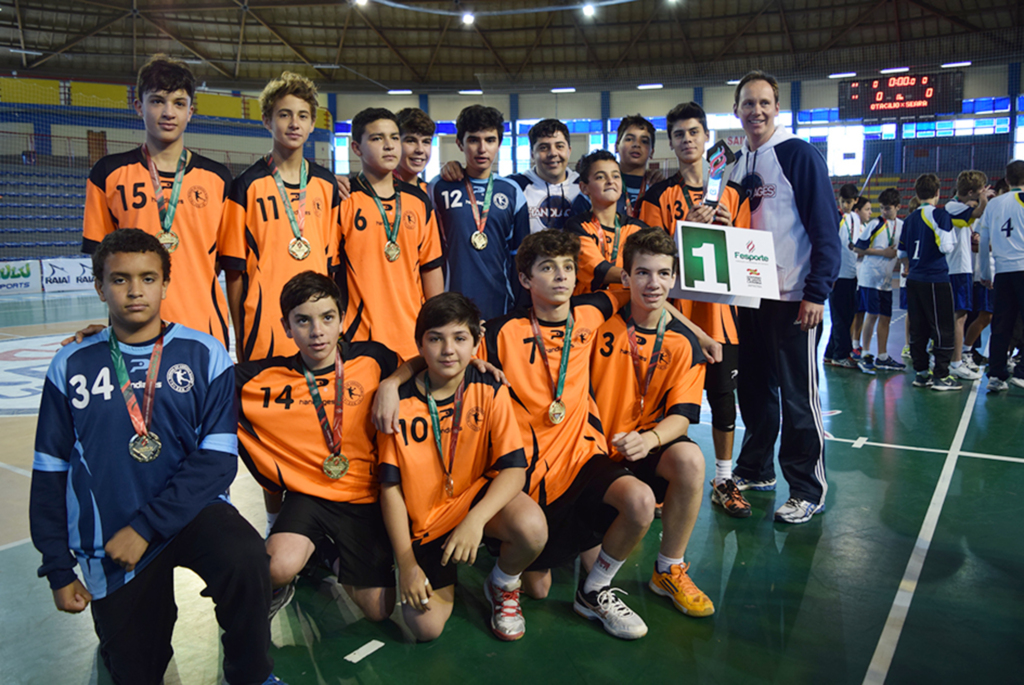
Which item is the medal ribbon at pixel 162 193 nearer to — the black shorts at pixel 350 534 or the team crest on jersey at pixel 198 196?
the team crest on jersey at pixel 198 196

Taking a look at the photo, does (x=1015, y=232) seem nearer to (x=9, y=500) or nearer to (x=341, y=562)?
(x=341, y=562)

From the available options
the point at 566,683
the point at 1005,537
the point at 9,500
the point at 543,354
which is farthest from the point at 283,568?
the point at 1005,537

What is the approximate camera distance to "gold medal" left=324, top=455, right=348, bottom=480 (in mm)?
2646

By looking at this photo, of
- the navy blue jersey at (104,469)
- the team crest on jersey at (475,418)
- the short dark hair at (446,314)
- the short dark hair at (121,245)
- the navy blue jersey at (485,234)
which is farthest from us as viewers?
the navy blue jersey at (485,234)

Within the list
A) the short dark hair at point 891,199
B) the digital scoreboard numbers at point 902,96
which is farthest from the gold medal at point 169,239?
the digital scoreboard numbers at point 902,96

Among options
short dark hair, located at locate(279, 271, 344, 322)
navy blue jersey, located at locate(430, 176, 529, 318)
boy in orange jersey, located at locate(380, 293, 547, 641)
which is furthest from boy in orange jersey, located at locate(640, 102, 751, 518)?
short dark hair, located at locate(279, 271, 344, 322)

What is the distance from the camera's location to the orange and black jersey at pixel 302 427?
2576 mm

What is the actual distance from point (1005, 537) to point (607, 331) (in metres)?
2.28

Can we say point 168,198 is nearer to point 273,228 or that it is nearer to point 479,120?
point 273,228

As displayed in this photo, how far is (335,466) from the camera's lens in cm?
266

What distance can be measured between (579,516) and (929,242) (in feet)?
20.5

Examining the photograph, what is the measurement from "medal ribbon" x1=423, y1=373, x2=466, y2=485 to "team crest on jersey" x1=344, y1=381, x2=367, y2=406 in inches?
10.5

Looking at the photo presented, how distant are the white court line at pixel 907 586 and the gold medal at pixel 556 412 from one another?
54.4 inches

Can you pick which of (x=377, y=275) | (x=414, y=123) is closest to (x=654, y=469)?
(x=377, y=275)
